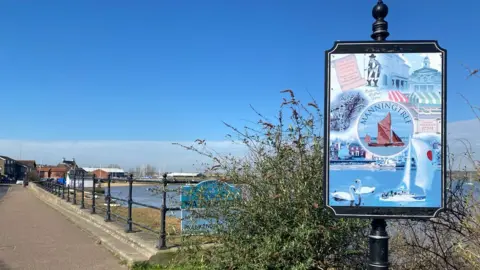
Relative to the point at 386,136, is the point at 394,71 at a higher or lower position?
higher

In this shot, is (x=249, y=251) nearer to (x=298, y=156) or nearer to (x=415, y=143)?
Result: (x=298, y=156)

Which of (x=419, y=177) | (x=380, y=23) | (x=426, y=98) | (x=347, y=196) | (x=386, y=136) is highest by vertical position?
(x=380, y=23)

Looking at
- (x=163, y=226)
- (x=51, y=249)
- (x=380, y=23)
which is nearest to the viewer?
(x=380, y=23)

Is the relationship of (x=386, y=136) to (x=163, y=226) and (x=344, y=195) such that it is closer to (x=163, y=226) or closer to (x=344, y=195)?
(x=344, y=195)

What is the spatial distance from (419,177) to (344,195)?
0.54 metres

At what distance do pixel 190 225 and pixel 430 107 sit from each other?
121 inches

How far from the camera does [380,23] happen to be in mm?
3461

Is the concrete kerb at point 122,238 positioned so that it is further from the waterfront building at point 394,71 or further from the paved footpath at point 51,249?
the waterfront building at point 394,71

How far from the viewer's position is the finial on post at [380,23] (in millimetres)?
3443

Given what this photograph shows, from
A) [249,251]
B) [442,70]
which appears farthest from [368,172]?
[249,251]

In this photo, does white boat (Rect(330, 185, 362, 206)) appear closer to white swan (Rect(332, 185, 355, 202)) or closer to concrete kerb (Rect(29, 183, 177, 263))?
white swan (Rect(332, 185, 355, 202))

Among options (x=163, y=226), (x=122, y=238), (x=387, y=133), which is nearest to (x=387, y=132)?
(x=387, y=133)

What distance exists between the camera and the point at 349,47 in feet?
11.0

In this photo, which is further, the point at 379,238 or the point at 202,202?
the point at 202,202
